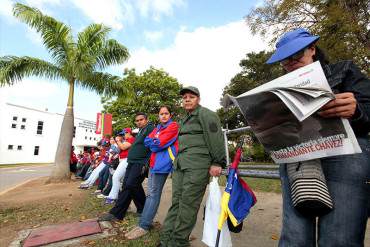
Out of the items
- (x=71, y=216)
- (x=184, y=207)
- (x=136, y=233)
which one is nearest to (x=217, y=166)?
(x=184, y=207)

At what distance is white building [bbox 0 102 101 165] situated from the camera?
40344mm

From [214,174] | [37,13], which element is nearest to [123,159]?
[214,174]

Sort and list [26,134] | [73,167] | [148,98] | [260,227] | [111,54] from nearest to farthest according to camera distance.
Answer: [260,227] → [111,54] → [73,167] → [148,98] → [26,134]

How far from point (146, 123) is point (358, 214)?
4.10 meters

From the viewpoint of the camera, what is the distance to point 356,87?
5.24ft

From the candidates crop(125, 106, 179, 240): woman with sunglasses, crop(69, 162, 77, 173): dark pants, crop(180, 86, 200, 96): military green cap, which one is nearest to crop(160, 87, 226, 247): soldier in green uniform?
crop(180, 86, 200, 96): military green cap

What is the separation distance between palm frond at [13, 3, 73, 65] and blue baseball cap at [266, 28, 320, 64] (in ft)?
40.1

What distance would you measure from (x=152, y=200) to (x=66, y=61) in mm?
10150

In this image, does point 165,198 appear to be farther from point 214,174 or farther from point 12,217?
point 214,174

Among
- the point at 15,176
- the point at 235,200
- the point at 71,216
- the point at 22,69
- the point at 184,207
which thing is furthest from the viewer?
the point at 15,176

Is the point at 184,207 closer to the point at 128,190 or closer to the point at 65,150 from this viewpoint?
the point at 128,190

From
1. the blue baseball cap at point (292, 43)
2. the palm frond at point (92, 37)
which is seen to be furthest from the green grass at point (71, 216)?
the palm frond at point (92, 37)

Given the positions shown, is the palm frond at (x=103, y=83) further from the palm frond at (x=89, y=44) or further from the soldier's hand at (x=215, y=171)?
the soldier's hand at (x=215, y=171)

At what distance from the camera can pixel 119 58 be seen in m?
13.0
